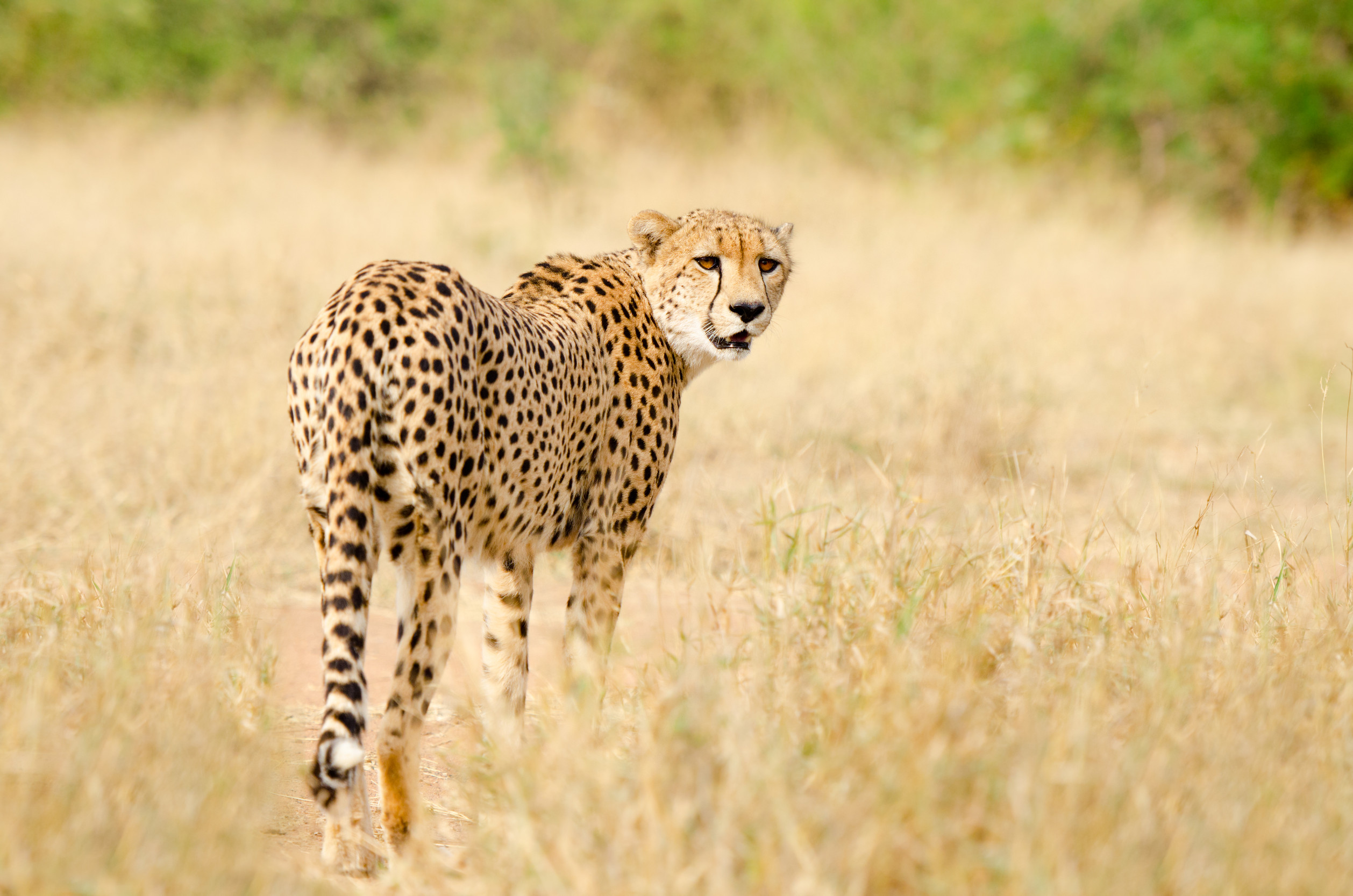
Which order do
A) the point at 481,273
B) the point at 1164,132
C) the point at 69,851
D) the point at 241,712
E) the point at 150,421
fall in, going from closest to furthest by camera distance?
the point at 69,851
the point at 241,712
the point at 150,421
the point at 481,273
the point at 1164,132

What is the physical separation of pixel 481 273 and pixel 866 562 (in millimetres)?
5646

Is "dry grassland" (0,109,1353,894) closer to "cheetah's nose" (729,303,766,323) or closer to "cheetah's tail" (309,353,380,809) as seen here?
"cheetah's tail" (309,353,380,809)

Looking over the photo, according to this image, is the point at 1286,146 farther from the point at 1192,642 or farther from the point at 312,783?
the point at 312,783

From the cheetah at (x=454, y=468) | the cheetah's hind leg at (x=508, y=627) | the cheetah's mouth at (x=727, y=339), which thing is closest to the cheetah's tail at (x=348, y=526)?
the cheetah at (x=454, y=468)

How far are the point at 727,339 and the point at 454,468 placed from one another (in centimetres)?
125

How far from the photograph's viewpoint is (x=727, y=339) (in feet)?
12.3

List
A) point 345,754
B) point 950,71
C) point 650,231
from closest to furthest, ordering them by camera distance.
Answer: point 345,754 → point 650,231 → point 950,71

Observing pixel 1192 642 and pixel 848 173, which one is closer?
pixel 1192 642

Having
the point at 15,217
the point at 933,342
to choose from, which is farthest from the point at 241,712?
the point at 15,217

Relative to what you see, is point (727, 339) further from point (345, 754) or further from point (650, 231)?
point (345, 754)

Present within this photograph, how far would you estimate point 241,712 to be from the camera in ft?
9.29

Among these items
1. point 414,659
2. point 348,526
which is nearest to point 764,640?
point 414,659

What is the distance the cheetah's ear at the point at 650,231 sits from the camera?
3826mm

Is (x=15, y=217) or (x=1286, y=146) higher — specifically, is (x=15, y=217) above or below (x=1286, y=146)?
below
